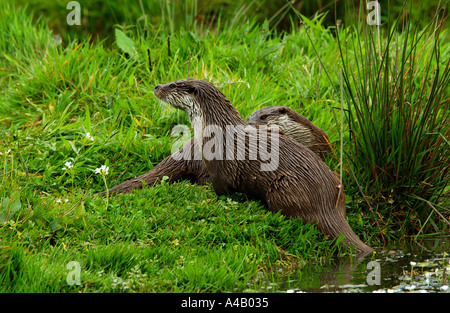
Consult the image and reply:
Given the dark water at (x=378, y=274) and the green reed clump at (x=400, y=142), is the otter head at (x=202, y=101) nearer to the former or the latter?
the green reed clump at (x=400, y=142)

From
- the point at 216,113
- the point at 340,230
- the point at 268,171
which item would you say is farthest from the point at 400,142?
the point at 216,113

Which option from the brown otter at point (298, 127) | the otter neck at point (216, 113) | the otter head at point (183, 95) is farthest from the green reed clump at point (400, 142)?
the otter head at point (183, 95)

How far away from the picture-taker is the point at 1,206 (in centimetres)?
344

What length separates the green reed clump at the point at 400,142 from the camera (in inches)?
151

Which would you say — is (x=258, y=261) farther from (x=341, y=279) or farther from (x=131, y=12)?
(x=131, y=12)

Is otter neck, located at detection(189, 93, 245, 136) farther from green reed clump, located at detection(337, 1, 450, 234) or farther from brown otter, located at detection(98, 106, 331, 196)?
green reed clump, located at detection(337, 1, 450, 234)

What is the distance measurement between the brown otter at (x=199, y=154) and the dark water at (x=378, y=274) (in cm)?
103

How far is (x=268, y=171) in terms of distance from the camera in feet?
12.6

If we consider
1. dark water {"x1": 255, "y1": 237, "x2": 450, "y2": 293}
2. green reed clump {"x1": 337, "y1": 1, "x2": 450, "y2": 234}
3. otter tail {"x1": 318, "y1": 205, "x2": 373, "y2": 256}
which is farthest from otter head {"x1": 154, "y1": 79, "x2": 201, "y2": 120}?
dark water {"x1": 255, "y1": 237, "x2": 450, "y2": 293}

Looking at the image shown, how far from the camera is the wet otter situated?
3740 mm

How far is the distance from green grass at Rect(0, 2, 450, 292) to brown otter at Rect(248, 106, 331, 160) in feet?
0.39

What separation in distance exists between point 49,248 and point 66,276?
18.3 inches

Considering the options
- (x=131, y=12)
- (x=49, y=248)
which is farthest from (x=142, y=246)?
(x=131, y=12)
